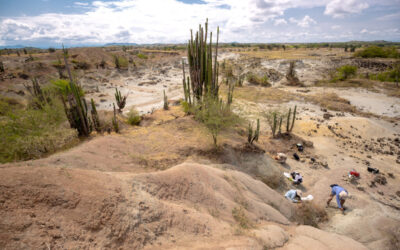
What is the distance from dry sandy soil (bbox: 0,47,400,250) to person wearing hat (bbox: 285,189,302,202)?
0.38 m

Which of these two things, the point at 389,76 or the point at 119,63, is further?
the point at 119,63

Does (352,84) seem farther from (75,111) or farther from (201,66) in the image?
(75,111)

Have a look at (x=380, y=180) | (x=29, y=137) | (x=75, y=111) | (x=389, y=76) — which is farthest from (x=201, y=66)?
(x=389, y=76)

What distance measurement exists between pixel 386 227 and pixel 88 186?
9.06 m

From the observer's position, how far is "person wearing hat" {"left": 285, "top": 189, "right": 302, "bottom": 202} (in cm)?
754

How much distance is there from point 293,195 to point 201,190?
173 inches

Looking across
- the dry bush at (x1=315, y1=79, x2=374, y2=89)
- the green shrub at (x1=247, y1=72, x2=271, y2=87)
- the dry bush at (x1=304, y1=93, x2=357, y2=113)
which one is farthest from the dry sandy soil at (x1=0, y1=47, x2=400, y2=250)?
the green shrub at (x1=247, y1=72, x2=271, y2=87)

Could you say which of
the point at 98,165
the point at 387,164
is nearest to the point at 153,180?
the point at 98,165

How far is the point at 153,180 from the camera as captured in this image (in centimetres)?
482

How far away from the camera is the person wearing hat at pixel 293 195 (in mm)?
7543

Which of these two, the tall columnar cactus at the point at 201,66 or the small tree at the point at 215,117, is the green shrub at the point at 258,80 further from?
the small tree at the point at 215,117

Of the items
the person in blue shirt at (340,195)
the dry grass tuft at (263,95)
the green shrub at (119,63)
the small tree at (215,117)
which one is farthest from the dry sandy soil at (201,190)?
the green shrub at (119,63)

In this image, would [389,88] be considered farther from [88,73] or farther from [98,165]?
[88,73]

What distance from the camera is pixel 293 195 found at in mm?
7559
